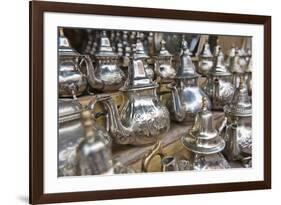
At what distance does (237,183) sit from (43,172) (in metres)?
0.63

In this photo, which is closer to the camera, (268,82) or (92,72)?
(92,72)

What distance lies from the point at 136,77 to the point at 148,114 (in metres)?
0.12

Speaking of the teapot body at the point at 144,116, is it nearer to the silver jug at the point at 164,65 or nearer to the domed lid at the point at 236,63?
the silver jug at the point at 164,65

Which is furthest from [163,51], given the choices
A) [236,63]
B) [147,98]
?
[236,63]

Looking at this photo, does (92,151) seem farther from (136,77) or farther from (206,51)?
(206,51)

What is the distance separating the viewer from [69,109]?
129cm

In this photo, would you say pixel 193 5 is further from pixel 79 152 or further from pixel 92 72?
pixel 79 152

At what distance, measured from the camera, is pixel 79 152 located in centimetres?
129

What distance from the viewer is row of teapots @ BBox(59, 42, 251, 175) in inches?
50.9

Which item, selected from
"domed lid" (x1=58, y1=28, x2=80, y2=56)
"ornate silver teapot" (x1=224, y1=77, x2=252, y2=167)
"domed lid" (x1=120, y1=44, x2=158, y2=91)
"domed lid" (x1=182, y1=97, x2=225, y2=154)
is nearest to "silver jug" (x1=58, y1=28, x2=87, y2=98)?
"domed lid" (x1=58, y1=28, x2=80, y2=56)

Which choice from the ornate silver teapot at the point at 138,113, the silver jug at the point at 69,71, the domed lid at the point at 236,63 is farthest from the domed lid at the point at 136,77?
the domed lid at the point at 236,63

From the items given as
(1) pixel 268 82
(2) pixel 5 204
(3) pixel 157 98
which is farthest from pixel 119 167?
(1) pixel 268 82

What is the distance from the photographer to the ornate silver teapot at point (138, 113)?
4.39 feet

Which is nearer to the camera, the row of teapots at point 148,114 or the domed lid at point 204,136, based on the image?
the row of teapots at point 148,114
